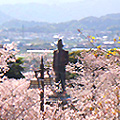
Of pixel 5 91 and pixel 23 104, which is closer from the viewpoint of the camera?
pixel 23 104

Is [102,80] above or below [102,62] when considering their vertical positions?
below

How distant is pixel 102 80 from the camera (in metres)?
5.63

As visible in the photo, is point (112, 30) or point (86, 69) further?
point (112, 30)

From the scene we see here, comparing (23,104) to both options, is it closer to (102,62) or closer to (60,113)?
(60,113)

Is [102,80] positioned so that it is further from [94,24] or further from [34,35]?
[34,35]

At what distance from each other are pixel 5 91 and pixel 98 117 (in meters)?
2.49

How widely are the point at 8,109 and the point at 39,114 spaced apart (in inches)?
28.5

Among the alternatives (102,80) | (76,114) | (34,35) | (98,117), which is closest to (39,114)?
(76,114)

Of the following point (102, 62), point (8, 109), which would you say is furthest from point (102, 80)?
point (8, 109)

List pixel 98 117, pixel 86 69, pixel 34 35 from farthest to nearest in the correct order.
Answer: pixel 34 35 < pixel 86 69 < pixel 98 117

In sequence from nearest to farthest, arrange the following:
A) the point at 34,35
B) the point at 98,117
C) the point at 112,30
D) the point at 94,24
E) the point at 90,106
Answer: the point at 98,117, the point at 90,106, the point at 112,30, the point at 94,24, the point at 34,35

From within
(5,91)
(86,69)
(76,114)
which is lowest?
(76,114)

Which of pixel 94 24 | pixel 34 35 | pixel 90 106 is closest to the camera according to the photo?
pixel 90 106

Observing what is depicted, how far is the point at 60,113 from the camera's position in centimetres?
530
